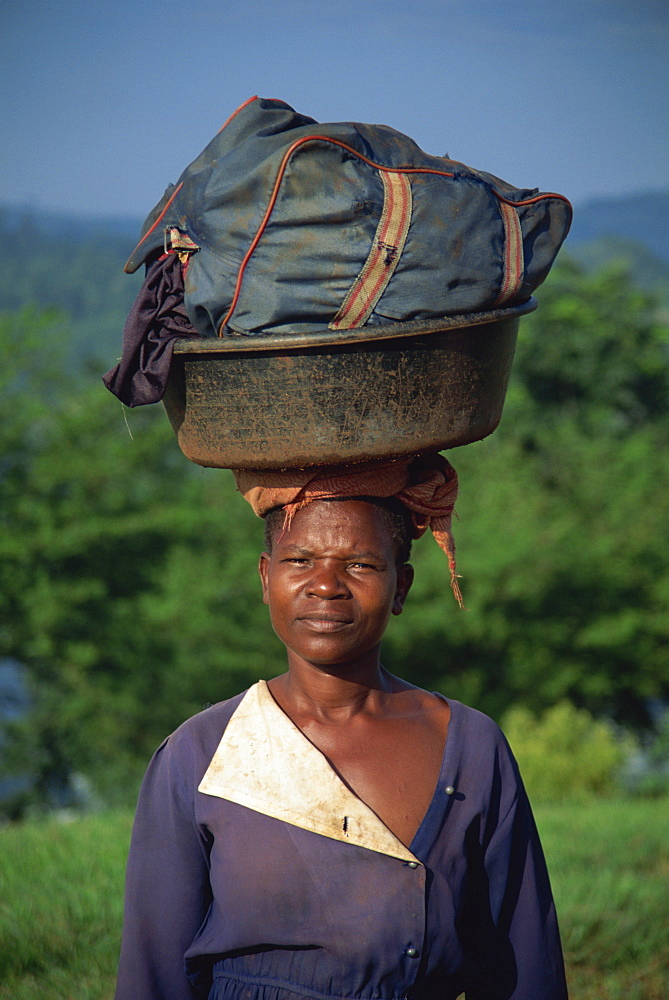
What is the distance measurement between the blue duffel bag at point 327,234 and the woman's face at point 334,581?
45cm

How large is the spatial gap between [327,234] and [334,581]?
0.69 m

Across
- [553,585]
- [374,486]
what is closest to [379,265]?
[374,486]

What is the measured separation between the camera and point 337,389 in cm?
183

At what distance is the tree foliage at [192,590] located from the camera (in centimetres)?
1605

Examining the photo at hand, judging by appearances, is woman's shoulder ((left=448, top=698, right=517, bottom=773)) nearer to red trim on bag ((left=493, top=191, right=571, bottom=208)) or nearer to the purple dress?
the purple dress

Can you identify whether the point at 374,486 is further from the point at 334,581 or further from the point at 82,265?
the point at 82,265

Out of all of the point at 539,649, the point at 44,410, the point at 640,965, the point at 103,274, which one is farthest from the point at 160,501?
the point at 103,274

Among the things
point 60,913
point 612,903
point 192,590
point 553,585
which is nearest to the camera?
point 60,913

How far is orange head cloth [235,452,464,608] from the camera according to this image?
2.04 m

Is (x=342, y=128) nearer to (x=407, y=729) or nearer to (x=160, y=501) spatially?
(x=407, y=729)

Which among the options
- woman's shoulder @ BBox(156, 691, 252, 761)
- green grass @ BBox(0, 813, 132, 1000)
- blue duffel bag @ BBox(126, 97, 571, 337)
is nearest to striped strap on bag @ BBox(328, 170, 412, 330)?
blue duffel bag @ BBox(126, 97, 571, 337)

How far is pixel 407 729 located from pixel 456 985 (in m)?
0.55

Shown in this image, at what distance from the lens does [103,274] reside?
6166cm

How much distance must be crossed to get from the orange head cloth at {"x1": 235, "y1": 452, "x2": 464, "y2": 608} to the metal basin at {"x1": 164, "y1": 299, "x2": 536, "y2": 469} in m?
0.11
